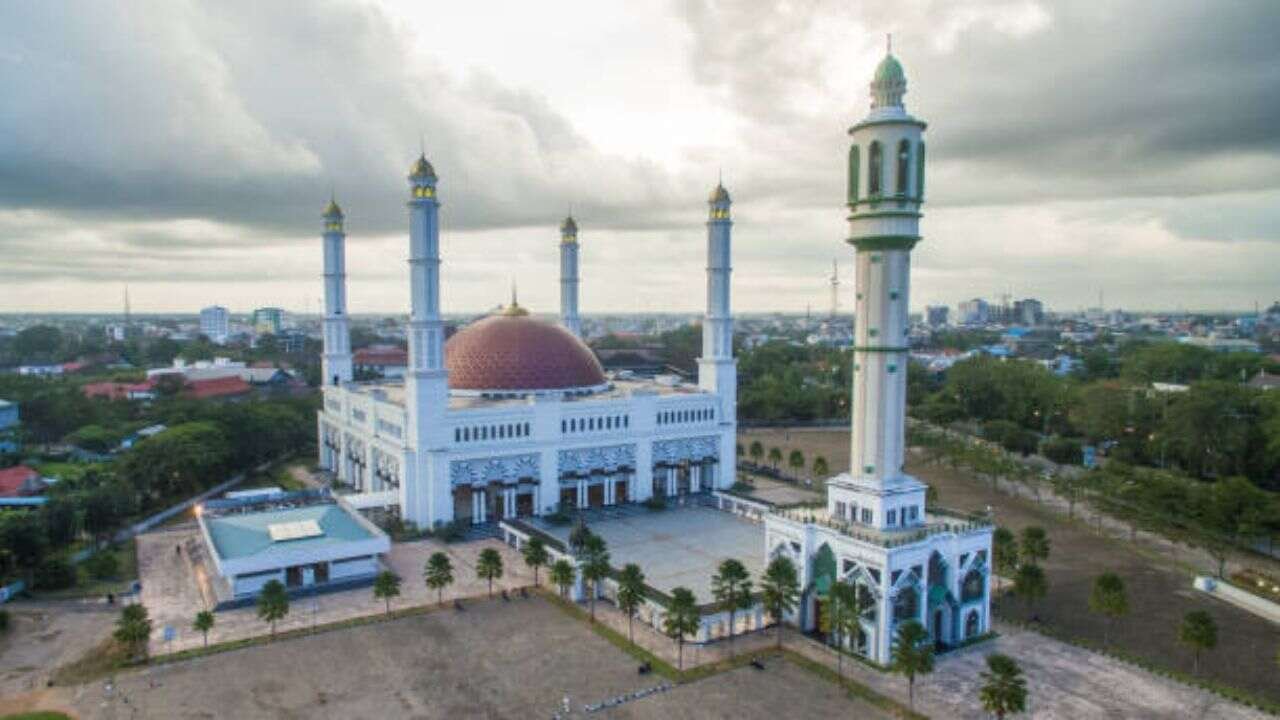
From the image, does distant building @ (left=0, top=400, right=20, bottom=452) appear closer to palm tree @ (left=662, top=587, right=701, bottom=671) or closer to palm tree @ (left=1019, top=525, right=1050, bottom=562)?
palm tree @ (left=662, top=587, right=701, bottom=671)

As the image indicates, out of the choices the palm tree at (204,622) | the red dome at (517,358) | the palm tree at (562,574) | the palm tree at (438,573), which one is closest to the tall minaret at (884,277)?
the palm tree at (562,574)

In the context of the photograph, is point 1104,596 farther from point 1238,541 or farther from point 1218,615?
point 1238,541

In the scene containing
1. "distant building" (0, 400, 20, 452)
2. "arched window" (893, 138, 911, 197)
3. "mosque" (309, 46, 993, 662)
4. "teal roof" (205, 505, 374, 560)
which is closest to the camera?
"mosque" (309, 46, 993, 662)

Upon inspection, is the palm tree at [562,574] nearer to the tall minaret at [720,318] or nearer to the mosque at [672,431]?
the mosque at [672,431]

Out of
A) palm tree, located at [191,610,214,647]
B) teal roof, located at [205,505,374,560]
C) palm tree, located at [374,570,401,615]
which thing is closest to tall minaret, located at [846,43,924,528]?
palm tree, located at [374,570,401,615]

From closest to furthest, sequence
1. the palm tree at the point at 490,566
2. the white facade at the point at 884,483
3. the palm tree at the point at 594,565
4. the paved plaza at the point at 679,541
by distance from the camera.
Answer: the white facade at the point at 884,483 → the palm tree at the point at 594,565 → the palm tree at the point at 490,566 → the paved plaza at the point at 679,541

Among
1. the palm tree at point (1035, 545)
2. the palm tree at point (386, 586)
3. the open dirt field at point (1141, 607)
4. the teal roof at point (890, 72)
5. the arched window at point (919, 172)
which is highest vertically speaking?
the teal roof at point (890, 72)

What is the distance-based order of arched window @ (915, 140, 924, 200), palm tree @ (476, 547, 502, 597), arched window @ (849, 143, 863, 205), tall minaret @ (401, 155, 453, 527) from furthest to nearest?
tall minaret @ (401, 155, 453, 527)
palm tree @ (476, 547, 502, 597)
arched window @ (849, 143, 863, 205)
arched window @ (915, 140, 924, 200)

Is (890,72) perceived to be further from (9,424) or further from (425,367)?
(9,424)
